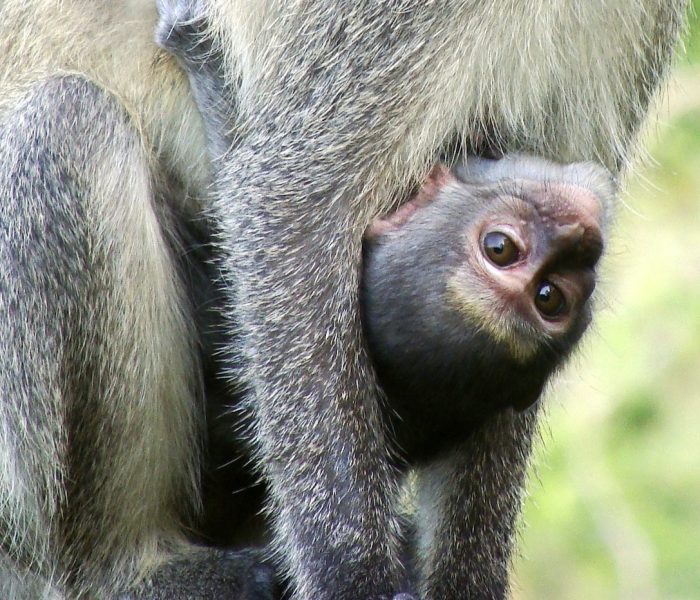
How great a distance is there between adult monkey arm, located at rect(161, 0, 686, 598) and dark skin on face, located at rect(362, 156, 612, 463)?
0.12m

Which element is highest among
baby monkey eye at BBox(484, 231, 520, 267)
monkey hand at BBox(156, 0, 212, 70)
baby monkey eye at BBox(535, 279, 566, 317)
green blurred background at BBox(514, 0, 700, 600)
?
monkey hand at BBox(156, 0, 212, 70)

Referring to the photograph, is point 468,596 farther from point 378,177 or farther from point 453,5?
point 453,5

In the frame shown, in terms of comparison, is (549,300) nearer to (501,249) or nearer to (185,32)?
(501,249)

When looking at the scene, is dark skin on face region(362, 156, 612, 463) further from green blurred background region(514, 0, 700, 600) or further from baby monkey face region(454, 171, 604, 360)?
green blurred background region(514, 0, 700, 600)

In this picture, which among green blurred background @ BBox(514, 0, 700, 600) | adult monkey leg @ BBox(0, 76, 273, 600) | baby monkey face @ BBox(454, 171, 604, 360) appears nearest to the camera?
baby monkey face @ BBox(454, 171, 604, 360)

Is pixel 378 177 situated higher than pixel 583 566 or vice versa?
pixel 378 177

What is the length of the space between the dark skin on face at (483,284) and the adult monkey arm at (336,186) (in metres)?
0.12

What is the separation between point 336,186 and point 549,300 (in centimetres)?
83

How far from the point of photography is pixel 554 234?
446 cm

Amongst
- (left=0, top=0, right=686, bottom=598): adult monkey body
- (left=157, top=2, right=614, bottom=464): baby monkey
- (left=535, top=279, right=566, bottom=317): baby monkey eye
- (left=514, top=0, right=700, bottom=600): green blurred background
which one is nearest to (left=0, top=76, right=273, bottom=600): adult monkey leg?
(left=0, top=0, right=686, bottom=598): adult monkey body

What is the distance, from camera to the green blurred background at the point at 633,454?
8266 mm

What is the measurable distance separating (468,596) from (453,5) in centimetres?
216

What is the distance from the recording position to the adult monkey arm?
14.8 feet

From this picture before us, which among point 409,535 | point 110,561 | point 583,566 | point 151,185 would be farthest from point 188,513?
point 583,566
